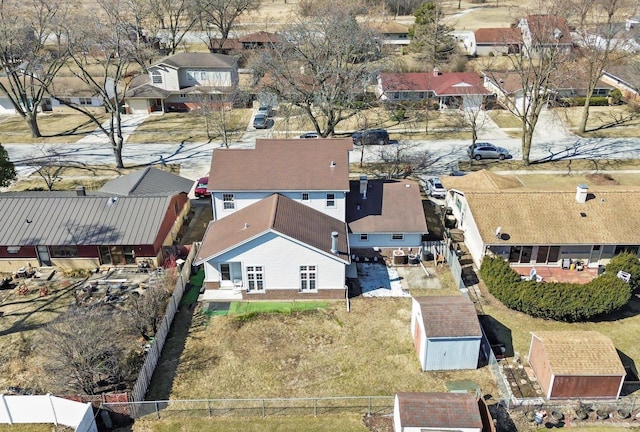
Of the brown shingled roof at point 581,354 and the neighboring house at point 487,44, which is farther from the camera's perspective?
the neighboring house at point 487,44

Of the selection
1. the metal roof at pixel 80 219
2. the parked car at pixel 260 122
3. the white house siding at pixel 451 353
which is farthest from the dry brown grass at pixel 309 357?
the parked car at pixel 260 122

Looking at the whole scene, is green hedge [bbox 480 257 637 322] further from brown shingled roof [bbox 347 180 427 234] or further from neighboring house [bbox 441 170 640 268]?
brown shingled roof [bbox 347 180 427 234]

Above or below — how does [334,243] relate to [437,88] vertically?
below

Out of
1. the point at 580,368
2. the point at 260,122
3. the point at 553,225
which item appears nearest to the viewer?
the point at 580,368

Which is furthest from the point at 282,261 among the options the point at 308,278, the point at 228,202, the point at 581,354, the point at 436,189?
the point at 436,189

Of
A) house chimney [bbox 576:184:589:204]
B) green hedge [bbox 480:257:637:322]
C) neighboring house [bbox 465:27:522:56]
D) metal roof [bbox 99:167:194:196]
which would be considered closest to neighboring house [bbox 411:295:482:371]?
green hedge [bbox 480:257:637:322]

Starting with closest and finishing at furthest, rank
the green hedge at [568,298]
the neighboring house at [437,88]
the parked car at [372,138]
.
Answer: the green hedge at [568,298], the parked car at [372,138], the neighboring house at [437,88]

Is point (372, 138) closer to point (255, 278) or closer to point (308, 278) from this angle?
point (308, 278)

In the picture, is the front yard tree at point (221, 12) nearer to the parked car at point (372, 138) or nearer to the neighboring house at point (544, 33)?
the parked car at point (372, 138)
